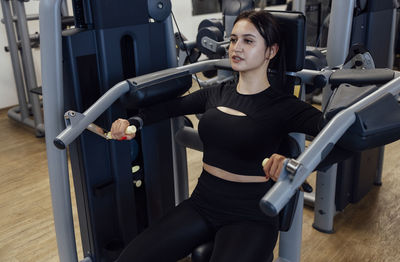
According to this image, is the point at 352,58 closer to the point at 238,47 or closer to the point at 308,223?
the point at 238,47

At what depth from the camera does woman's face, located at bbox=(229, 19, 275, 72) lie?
4.29 ft

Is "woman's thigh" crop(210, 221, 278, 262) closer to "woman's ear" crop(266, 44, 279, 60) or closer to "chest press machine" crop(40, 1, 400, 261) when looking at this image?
"chest press machine" crop(40, 1, 400, 261)

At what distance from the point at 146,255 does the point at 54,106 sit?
545 millimetres

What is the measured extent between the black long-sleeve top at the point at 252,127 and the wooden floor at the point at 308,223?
0.83m

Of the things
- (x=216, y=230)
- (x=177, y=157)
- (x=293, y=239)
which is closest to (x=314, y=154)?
(x=216, y=230)

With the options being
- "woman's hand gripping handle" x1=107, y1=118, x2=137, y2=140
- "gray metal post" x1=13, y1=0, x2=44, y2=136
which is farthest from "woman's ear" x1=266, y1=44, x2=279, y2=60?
"gray metal post" x1=13, y1=0, x2=44, y2=136

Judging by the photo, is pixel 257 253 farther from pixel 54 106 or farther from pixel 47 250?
pixel 47 250

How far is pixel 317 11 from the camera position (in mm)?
3734

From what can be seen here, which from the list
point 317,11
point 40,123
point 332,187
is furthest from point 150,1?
→ point 317,11

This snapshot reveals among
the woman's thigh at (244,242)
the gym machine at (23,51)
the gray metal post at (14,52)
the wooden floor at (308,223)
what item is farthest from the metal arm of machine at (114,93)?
the gray metal post at (14,52)

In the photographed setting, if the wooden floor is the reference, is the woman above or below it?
above

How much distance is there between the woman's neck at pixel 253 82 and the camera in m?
1.36

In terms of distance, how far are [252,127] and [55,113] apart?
628 millimetres

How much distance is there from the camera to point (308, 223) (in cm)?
215
